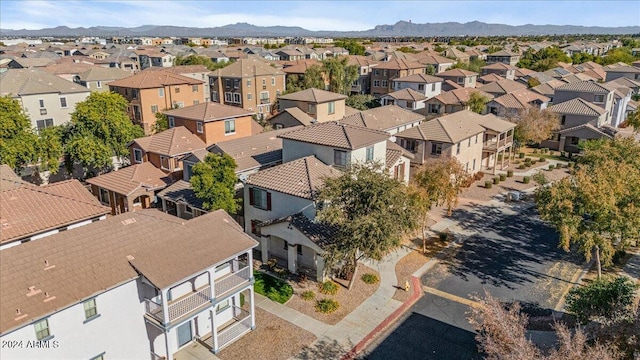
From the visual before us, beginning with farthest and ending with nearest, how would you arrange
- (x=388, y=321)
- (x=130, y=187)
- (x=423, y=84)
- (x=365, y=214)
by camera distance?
(x=423, y=84), (x=130, y=187), (x=365, y=214), (x=388, y=321)

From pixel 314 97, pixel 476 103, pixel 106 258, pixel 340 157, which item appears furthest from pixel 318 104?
pixel 106 258

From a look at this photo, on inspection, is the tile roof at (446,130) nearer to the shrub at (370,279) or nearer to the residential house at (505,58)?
the shrub at (370,279)

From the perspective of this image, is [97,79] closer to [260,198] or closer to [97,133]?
[97,133]

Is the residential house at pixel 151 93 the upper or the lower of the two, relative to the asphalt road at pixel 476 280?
upper

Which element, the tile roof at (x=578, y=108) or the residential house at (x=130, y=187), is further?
the tile roof at (x=578, y=108)

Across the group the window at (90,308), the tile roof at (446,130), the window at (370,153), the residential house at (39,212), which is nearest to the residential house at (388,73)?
the tile roof at (446,130)

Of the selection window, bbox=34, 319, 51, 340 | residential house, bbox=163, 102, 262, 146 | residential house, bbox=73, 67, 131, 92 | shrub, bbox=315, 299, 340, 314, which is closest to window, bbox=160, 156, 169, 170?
residential house, bbox=163, 102, 262, 146
